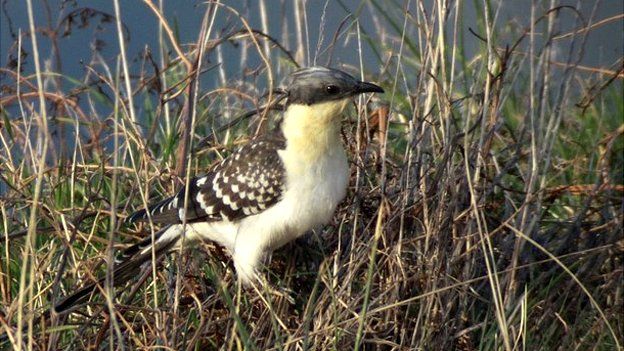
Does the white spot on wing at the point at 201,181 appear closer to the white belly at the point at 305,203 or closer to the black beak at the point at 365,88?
the white belly at the point at 305,203

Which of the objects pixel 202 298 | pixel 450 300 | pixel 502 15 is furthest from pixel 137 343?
pixel 502 15

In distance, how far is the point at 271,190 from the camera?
3900mm

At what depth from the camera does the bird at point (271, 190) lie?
12.3ft

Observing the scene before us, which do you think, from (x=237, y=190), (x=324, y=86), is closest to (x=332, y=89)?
(x=324, y=86)

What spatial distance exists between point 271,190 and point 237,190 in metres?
0.12

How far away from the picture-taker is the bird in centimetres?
375

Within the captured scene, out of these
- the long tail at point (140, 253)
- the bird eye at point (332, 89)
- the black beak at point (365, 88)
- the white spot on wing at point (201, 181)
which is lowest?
the long tail at point (140, 253)

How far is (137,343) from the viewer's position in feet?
11.3

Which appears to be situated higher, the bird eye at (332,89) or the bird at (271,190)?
the bird eye at (332,89)

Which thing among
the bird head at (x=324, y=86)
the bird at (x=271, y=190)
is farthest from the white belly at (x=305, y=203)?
the bird head at (x=324, y=86)

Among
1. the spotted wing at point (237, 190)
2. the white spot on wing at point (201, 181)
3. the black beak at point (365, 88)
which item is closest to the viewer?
the black beak at point (365, 88)

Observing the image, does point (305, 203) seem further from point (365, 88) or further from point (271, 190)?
point (365, 88)

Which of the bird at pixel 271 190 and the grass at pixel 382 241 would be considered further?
the bird at pixel 271 190

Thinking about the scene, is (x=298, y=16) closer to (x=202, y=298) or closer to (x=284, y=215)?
(x=284, y=215)
